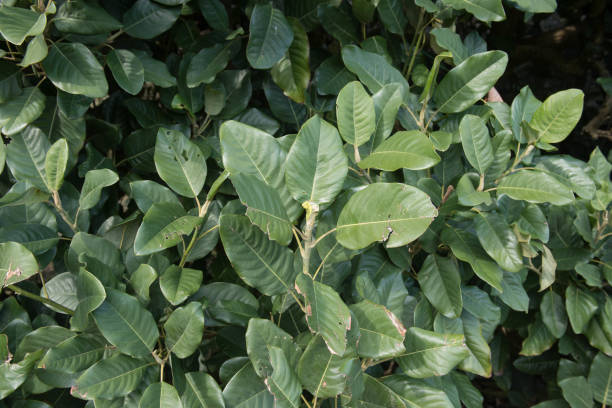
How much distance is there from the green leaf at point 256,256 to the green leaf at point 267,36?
48 cm

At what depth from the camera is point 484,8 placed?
1035mm

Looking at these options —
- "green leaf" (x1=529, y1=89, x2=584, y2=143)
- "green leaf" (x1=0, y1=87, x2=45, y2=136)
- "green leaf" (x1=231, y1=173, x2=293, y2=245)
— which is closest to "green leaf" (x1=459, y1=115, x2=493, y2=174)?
"green leaf" (x1=529, y1=89, x2=584, y2=143)

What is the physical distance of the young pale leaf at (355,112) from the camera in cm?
82

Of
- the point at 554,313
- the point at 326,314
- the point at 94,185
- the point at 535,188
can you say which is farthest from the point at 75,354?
the point at 554,313

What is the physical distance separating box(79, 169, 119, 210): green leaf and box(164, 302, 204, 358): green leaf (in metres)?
0.29

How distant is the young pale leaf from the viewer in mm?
817

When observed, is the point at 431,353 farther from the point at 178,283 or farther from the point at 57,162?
the point at 57,162

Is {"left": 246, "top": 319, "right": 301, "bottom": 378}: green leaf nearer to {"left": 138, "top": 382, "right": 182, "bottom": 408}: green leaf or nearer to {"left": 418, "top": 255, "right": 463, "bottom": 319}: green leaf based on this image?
{"left": 138, "top": 382, "right": 182, "bottom": 408}: green leaf

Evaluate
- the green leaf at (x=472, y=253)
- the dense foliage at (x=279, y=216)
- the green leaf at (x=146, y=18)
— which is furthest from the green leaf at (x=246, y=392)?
the green leaf at (x=146, y=18)

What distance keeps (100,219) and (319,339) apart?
0.66 m

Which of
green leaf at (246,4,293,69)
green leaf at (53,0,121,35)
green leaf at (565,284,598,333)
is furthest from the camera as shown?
green leaf at (565,284,598,333)

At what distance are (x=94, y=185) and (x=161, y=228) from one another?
0.19 m

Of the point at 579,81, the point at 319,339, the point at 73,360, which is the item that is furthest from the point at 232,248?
the point at 579,81

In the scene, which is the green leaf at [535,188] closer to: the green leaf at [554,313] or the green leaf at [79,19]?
the green leaf at [554,313]
